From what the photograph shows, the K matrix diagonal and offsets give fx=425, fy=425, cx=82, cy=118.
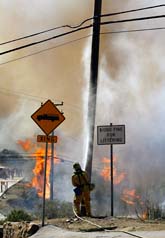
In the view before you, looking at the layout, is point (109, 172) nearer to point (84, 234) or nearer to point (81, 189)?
point (81, 189)

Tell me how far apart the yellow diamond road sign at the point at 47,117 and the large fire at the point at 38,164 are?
16640 millimetres

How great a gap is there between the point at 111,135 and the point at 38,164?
2077cm

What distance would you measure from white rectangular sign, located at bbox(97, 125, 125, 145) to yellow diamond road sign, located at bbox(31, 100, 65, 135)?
1930mm

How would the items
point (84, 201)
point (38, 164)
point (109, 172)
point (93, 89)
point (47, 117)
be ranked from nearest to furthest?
1. point (47, 117)
2. point (84, 201)
3. point (93, 89)
4. point (109, 172)
5. point (38, 164)

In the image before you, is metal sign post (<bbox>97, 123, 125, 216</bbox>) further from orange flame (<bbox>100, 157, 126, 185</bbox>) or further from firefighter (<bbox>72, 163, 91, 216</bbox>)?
orange flame (<bbox>100, 157, 126, 185</bbox>)

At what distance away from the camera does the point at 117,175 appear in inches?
934

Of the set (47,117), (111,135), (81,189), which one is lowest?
(81,189)

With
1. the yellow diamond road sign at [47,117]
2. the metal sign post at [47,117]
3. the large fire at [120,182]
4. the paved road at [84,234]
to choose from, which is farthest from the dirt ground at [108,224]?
the large fire at [120,182]

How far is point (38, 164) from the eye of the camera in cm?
3138

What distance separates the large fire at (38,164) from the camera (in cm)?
2884

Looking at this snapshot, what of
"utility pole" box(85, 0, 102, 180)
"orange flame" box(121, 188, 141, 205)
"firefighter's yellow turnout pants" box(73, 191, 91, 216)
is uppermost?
"utility pole" box(85, 0, 102, 180)

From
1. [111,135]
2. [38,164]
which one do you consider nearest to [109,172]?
[38,164]

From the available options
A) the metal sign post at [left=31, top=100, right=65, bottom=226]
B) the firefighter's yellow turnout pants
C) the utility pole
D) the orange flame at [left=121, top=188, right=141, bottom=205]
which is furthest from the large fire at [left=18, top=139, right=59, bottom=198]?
the metal sign post at [left=31, top=100, right=65, bottom=226]

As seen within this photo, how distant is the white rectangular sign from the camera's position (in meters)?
11.1
